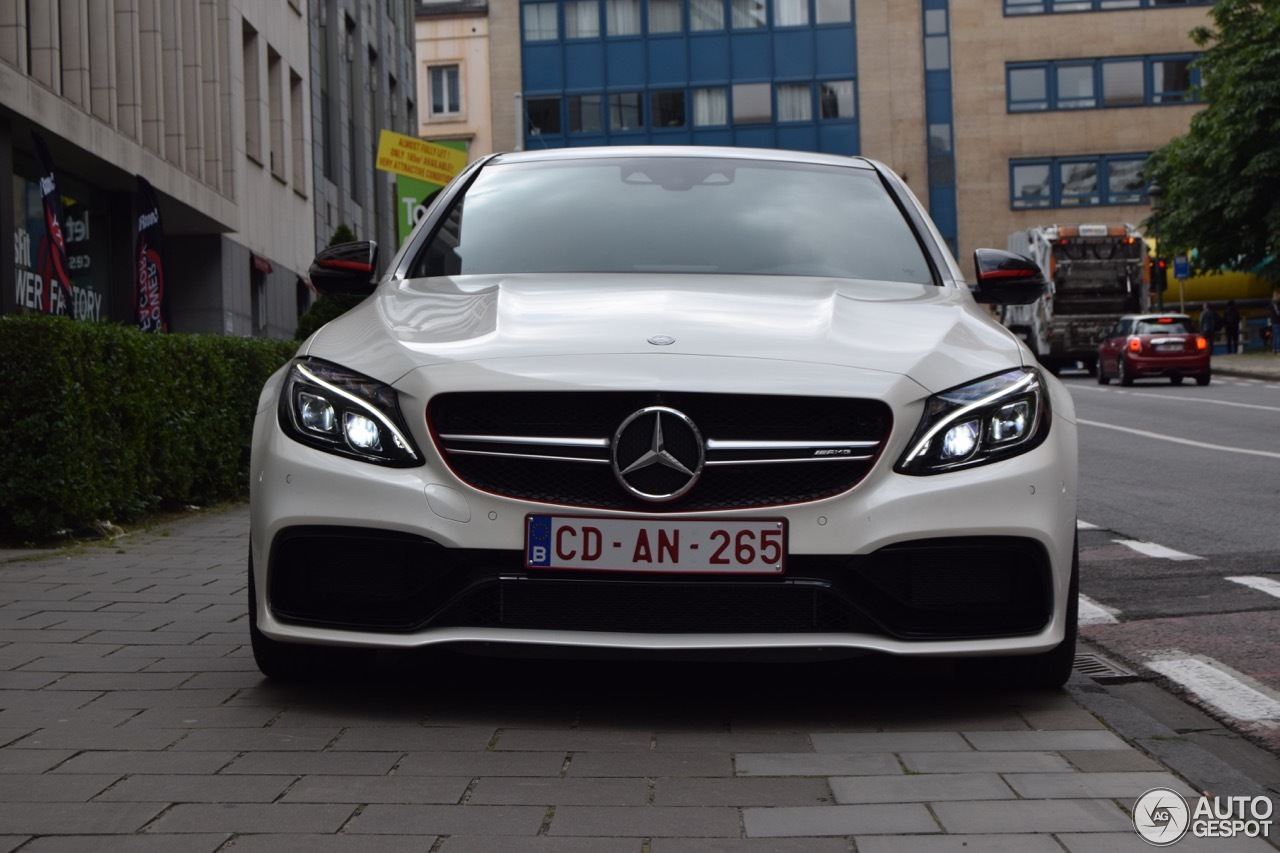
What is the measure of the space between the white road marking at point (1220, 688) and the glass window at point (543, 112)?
179ft

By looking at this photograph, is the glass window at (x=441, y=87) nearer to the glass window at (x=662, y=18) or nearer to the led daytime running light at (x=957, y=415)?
the glass window at (x=662, y=18)

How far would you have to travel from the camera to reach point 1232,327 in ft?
167

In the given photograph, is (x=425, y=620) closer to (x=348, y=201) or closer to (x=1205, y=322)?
(x=348, y=201)

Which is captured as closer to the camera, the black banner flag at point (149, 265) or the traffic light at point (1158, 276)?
the black banner flag at point (149, 265)

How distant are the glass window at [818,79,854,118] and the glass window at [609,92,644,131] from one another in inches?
244

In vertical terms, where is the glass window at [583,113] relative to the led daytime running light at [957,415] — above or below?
above

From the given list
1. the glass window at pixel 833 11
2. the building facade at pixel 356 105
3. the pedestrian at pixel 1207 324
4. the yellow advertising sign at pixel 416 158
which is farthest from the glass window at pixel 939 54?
the yellow advertising sign at pixel 416 158

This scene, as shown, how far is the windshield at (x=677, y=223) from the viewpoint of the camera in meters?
5.50

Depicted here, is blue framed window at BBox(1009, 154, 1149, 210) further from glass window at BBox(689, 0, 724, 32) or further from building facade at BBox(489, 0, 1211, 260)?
glass window at BBox(689, 0, 724, 32)

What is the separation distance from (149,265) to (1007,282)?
15.9 m

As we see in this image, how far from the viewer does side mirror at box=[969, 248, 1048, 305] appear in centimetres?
566

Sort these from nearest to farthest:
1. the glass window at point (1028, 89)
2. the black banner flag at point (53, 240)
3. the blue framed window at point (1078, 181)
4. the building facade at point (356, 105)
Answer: the black banner flag at point (53, 240) → the building facade at point (356, 105) → the blue framed window at point (1078, 181) → the glass window at point (1028, 89)

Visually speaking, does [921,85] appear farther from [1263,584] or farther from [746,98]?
[1263,584]

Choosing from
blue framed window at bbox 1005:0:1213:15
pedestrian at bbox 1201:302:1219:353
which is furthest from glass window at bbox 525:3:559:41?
pedestrian at bbox 1201:302:1219:353
